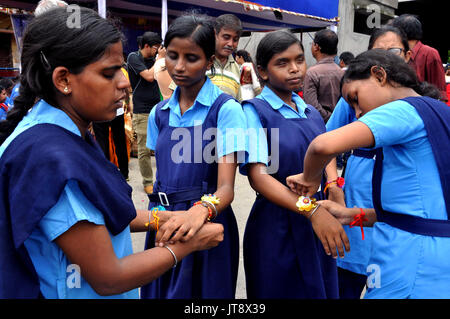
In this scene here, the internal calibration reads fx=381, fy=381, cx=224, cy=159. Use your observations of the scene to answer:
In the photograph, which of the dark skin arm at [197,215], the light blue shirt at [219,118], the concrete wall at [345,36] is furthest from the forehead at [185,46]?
the concrete wall at [345,36]

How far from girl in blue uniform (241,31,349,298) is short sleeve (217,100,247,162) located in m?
0.07

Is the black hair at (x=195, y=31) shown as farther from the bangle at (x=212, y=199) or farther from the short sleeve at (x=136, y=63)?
the short sleeve at (x=136, y=63)

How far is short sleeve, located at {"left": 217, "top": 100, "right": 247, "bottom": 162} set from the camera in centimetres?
174

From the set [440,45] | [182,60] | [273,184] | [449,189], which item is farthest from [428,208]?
[440,45]

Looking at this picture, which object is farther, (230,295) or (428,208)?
(230,295)

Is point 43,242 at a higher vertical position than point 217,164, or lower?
lower

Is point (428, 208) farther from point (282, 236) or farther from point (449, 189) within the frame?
point (282, 236)

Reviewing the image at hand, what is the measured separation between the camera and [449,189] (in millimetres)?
1333

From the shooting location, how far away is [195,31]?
1.80m

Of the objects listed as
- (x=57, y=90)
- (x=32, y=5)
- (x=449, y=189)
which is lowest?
(x=449, y=189)

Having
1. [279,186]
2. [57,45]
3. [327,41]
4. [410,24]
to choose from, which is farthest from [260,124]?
[327,41]

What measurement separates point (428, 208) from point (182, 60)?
47.8 inches

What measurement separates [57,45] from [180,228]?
0.68 meters

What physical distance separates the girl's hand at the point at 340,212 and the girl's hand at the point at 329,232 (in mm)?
122
